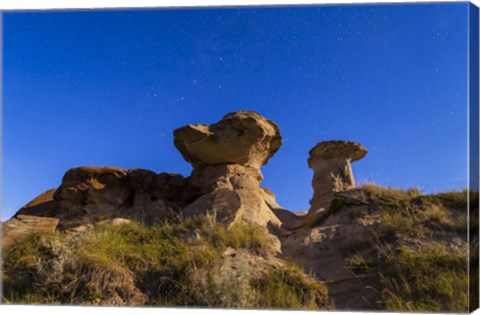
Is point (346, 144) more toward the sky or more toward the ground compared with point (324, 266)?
more toward the sky

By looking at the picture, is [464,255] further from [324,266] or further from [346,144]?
[346,144]

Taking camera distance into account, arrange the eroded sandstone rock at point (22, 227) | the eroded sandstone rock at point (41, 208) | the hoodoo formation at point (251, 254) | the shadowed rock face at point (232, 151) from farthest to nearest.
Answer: the eroded sandstone rock at point (41, 208)
the shadowed rock face at point (232, 151)
the eroded sandstone rock at point (22, 227)
the hoodoo formation at point (251, 254)

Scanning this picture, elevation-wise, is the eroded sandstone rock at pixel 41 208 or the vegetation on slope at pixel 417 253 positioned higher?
the eroded sandstone rock at pixel 41 208

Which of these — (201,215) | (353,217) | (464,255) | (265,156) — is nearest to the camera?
(464,255)

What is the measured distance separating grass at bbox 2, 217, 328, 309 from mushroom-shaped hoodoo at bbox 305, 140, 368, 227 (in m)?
5.63

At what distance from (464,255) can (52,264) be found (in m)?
4.96

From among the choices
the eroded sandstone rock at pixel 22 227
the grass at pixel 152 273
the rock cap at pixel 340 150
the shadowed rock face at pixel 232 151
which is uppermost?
the rock cap at pixel 340 150

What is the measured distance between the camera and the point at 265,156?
44.0 feet

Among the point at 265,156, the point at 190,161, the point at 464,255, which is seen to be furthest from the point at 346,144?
the point at 464,255

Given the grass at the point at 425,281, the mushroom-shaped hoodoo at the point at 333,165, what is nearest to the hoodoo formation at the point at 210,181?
the mushroom-shaped hoodoo at the point at 333,165

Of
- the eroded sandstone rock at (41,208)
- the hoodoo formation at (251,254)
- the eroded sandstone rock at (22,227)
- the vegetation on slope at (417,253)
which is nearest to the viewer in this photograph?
the vegetation on slope at (417,253)

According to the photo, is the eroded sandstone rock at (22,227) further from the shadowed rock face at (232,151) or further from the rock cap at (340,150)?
the rock cap at (340,150)

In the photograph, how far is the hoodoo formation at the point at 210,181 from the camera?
41.3 ft

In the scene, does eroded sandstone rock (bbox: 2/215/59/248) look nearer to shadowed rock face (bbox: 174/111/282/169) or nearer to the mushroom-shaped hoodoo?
shadowed rock face (bbox: 174/111/282/169)
